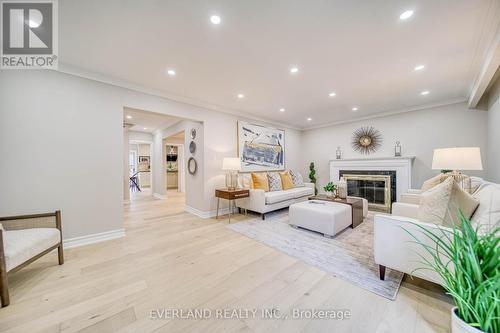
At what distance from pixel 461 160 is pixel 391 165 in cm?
240

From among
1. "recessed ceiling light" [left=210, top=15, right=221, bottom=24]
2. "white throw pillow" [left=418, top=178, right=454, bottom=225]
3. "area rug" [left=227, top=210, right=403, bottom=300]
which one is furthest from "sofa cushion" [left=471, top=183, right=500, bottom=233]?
"recessed ceiling light" [left=210, top=15, right=221, bottom=24]

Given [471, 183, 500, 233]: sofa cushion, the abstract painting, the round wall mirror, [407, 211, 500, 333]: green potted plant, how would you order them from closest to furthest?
1. [407, 211, 500, 333]: green potted plant
2. [471, 183, 500, 233]: sofa cushion
3. the round wall mirror
4. the abstract painting

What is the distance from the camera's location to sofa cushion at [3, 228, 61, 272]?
5.14ft

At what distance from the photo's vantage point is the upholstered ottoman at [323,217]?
2.82 metres

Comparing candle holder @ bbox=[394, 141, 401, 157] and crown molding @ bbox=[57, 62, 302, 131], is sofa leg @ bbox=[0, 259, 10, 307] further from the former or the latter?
candle holder @ bbox=[394, 141, 401, 157]

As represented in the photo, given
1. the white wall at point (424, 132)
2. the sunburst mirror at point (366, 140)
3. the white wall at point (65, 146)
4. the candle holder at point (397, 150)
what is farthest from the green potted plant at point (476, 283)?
the sunburst mirror at point (366, 140)

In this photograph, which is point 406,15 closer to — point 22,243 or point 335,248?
point 335,248

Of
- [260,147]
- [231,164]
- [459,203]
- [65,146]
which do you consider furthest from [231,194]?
[459,203]

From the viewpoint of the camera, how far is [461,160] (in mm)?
2318

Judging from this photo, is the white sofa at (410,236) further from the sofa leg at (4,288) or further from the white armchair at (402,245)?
the sofa leg at (4,288)

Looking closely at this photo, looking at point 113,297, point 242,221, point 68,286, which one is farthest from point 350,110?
point 68,286

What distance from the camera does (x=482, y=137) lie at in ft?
12.0

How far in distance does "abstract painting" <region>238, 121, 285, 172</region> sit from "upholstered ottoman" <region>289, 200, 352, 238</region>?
2031mm

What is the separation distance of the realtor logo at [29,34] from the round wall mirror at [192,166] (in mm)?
2619
